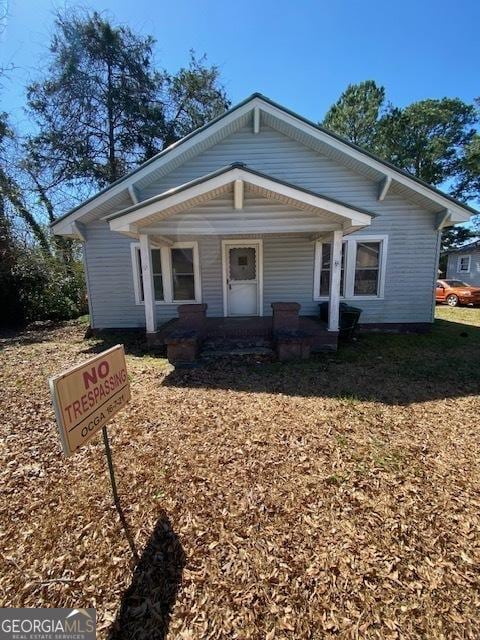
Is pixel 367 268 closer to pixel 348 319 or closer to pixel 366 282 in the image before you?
pixel 366 282

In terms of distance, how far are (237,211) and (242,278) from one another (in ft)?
9.21

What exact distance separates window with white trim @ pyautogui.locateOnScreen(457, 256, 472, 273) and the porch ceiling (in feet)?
76.7

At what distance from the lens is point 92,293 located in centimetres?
879

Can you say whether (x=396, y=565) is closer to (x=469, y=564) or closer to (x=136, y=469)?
(x=469, y=564)

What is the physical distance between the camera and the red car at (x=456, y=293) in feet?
54.4

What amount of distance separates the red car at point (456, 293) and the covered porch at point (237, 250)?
42.0 ft

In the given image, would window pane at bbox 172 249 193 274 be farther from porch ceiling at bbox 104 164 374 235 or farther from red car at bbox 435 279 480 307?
red car at bbox 435 279 480 307

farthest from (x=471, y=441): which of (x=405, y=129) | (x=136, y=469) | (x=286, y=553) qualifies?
(x=405, y=129)

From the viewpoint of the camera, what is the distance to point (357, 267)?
8.52 m

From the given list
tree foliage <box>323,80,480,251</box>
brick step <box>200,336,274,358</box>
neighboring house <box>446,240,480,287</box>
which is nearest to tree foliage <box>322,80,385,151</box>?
tree foliage <box>323,80,480,251</box>

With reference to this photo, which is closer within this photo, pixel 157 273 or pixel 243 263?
pixel 243 263

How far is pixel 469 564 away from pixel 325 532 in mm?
927

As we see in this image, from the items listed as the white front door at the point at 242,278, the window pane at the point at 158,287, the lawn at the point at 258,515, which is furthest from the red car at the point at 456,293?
the lawn at the point at 258,515

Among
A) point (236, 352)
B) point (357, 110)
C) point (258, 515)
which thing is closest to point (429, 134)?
point (357, 110)
